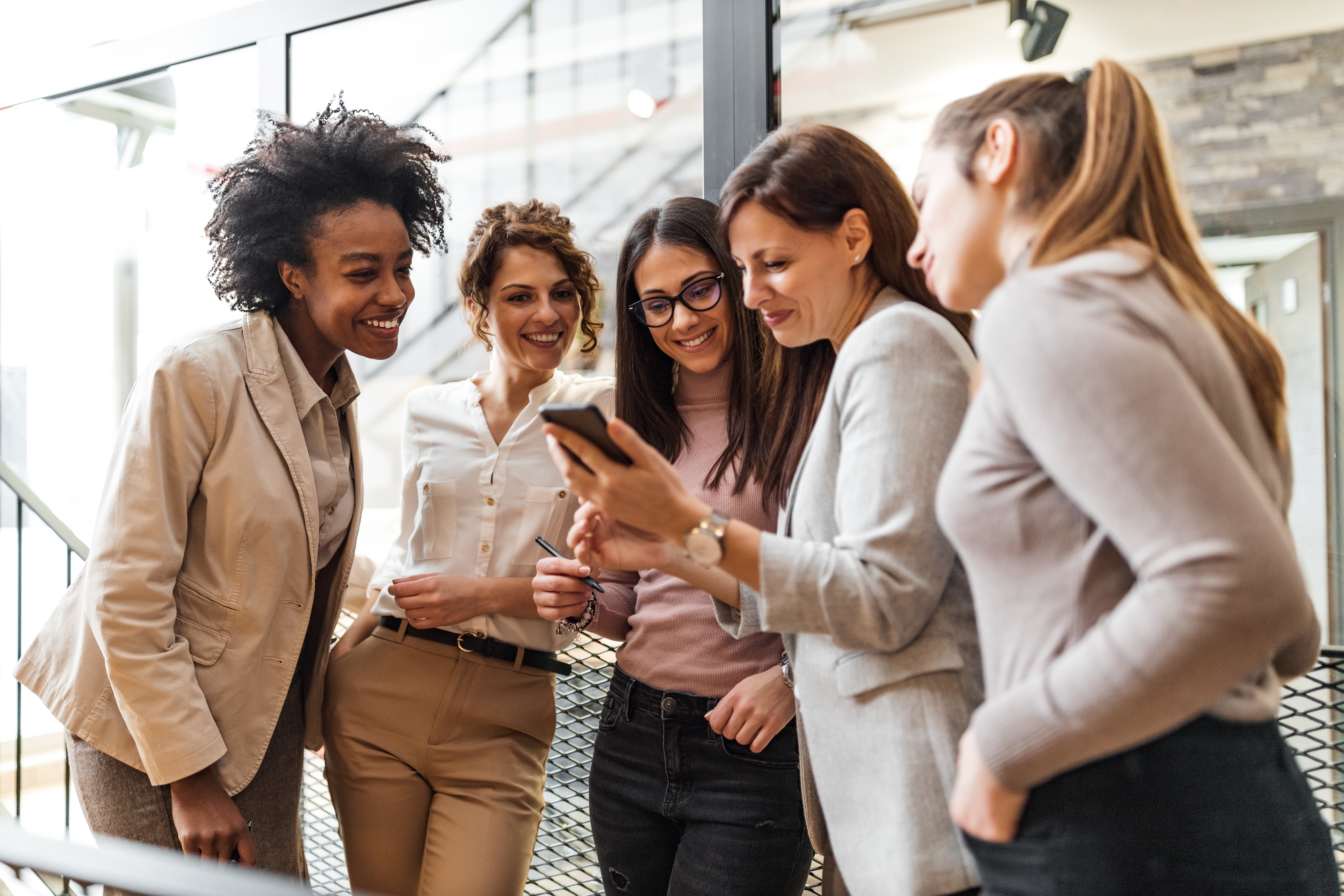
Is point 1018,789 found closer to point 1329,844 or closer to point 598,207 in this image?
point 1329,844

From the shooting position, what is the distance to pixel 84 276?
13.6 feet

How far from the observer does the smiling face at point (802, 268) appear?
127cm

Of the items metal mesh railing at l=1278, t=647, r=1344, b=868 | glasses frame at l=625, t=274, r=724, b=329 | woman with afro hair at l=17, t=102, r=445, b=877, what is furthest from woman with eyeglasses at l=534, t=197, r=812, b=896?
metal mesh railing at l=1278, t=647, r=1344, b=868

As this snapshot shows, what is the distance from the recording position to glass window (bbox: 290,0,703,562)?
5609mm

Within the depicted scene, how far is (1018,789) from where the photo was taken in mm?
803

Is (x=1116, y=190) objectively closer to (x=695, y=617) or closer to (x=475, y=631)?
(x=695, y=617)

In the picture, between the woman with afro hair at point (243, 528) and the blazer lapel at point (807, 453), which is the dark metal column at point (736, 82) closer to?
the woman with afro hair at point (243, 528)

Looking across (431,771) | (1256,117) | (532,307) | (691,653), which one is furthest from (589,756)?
(1256,117)

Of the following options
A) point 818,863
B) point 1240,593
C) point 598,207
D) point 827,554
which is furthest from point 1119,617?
point 598,207

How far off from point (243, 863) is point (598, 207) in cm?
476

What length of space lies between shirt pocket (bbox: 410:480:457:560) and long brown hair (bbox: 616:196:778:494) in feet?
1.21

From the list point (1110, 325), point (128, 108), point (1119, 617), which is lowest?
point (1119, 617)

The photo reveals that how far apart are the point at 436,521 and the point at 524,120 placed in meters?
5.15

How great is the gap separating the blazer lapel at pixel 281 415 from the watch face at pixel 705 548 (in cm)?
88
